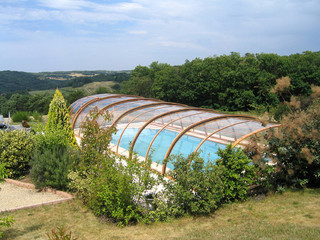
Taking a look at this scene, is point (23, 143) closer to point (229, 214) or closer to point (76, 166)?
point (76, 166)

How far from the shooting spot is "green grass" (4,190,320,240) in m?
6.46

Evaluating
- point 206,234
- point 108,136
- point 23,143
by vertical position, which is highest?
point 108,136

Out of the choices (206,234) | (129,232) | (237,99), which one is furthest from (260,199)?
(237,99)

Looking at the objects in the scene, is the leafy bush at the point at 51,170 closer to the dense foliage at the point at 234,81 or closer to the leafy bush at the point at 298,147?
the leafy bush at the point at 298,147

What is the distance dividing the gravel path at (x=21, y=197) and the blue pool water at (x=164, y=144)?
12.0ft

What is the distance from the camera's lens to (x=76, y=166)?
10141mm

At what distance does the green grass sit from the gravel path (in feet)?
2.37

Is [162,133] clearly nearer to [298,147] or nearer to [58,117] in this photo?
[58,117]

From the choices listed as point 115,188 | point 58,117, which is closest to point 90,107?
point 58,117

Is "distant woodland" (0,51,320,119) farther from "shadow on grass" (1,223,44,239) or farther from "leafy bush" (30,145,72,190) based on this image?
"shadow on grass" (1,223,44,239)

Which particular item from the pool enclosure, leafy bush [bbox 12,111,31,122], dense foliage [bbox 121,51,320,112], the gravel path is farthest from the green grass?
dense foliage [bbox 121,51,320,112]

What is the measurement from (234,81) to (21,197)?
1382 inches

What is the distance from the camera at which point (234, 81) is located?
40.0 meters

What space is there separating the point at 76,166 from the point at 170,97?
37.3 m
